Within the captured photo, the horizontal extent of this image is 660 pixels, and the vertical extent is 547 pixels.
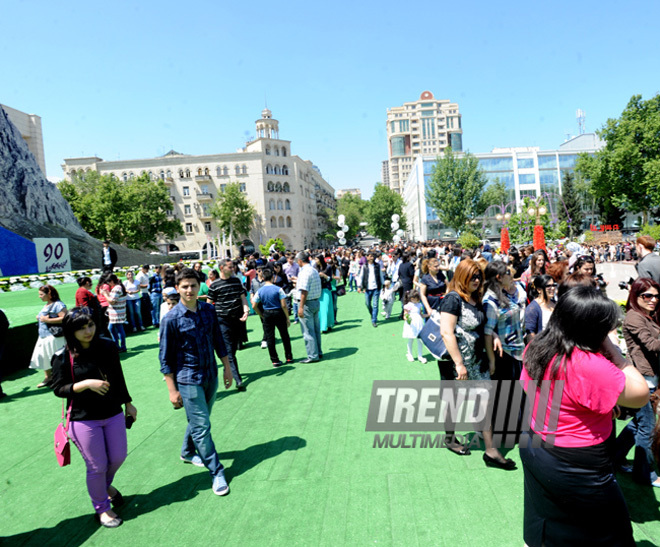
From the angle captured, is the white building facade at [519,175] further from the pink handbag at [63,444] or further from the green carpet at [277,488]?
the pink handbag at [63,444]

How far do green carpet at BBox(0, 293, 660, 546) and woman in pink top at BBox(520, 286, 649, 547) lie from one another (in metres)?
0.99

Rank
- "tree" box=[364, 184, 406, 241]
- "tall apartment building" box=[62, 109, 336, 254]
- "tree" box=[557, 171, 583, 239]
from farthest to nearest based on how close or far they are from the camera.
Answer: "tree" box=[364, 184, 406, 241] < "tree" box=[557, 171, 583, 239] < "tall apartment building" box=[62, 109, 336, 254]

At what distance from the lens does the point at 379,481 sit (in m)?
3.63

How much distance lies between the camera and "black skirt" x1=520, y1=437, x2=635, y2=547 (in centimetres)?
197

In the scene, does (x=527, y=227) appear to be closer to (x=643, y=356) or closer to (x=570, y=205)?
(x=643, y=356)

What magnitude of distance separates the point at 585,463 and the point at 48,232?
37.1 m

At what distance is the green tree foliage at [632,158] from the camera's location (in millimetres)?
36688

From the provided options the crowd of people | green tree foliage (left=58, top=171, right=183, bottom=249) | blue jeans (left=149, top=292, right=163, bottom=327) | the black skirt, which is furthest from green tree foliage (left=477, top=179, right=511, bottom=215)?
the black skirt

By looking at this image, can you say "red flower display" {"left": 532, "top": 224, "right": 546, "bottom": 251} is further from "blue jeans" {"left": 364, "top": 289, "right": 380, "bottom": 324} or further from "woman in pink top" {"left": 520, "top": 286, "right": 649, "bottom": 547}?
"woman in pink top" {"left": 520, "top": 286, "right": 649, "bottom": 547}

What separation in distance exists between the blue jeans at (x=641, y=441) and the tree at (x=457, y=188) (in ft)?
153

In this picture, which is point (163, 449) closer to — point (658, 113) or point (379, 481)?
point (379, 481)

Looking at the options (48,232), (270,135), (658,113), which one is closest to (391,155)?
(270,135)

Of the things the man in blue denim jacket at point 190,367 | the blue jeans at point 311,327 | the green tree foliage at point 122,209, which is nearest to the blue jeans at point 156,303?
the blue jeans at point 311,327

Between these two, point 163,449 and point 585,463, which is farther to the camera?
point 163,449
